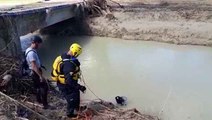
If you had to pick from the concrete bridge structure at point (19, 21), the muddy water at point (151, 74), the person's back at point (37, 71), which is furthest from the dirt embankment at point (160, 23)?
the person's back at point (37, 71)

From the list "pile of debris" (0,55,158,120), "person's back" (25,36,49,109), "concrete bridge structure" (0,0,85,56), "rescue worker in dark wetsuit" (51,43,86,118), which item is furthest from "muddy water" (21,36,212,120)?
"rescue worker in dark wetsuit" (51,43,86,118)

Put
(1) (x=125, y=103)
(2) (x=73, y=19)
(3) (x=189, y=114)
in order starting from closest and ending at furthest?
(3) (x=189, y=114) < (1) (x=125, y=103) < (2) (x=73, y=19)

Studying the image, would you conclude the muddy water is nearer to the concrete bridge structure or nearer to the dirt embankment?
the dirt embankment

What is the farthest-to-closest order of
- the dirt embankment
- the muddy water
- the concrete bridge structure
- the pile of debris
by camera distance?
the dirt embankment, the concrete bridge structure, the muddy water, the pile of debris

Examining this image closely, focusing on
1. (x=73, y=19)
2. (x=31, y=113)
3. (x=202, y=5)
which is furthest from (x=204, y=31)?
(x=31, y=113)

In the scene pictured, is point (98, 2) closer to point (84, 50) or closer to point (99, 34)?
point (99, 34)

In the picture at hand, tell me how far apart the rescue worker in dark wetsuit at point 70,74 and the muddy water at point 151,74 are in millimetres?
2290

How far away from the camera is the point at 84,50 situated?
16.8 m

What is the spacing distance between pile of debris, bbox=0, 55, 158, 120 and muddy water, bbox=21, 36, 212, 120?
1.01 m

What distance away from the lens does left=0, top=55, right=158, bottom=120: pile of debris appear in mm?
8555

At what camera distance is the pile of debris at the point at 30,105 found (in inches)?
337

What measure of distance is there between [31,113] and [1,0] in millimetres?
24268

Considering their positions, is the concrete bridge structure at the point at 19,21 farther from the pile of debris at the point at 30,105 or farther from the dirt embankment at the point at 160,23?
the dirt embankment at the point at 160,23

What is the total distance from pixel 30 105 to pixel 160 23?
10508 millimetres
